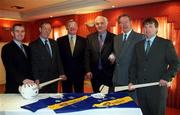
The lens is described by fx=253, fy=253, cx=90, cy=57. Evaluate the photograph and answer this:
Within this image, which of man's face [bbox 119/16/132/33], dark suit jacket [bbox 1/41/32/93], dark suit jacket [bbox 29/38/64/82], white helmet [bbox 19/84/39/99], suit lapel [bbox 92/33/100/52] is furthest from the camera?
suit lapel [bbox 92/33/100/52]

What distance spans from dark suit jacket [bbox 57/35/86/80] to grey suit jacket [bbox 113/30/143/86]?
0.63 m

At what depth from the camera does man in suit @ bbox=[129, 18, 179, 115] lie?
256cm

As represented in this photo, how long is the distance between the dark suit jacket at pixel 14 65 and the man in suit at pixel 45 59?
335 millimetres

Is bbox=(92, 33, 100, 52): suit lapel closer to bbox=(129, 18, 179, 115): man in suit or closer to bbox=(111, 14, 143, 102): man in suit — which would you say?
bbox=(111, 14, 143, 102): man in suit

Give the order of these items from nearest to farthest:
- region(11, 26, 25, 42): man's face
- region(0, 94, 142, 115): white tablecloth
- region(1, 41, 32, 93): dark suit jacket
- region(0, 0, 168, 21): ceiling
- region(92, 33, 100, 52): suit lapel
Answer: region(0, 94, 142, 115): white tablecloth, region(1, 41, 32, 93): dark suit jacket, region(11, 26, 25, 42): man's face, region(92, 33, 100, 52): suit lapel, region(0, 0, 168, 21): ceiling

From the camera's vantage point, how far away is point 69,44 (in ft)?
11.9

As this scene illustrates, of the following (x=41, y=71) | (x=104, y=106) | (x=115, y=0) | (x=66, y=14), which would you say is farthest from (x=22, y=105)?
(x=66, y=14)

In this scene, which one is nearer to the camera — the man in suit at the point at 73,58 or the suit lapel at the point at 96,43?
the suit lapel at the point at 96,43

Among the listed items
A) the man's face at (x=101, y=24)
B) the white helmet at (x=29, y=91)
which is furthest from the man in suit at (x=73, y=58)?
the white helmet at (x=29, y=91)

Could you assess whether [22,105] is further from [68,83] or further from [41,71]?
[68,83]

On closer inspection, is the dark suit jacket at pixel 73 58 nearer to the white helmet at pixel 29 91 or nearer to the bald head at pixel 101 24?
the bald head at pixel 101 24

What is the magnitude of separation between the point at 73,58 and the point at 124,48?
82cm

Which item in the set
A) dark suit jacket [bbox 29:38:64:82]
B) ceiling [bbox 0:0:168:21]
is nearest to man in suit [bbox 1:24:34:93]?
dark suit jacket [bbox 29:38:64:82]

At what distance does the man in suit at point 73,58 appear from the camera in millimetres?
3588
